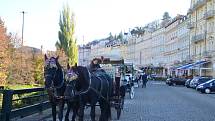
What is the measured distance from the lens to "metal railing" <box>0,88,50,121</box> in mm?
13766

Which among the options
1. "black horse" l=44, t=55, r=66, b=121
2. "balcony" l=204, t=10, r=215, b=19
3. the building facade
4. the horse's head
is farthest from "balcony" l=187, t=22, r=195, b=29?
the horse's head

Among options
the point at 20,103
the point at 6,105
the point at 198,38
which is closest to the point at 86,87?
the point at 6,105

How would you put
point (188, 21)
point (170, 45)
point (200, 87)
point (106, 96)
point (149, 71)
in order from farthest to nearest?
1. point (149, 71)
2. point (170, 45)
3. point (188, 21)
4. point (200, 87)
5. point (106, 96)

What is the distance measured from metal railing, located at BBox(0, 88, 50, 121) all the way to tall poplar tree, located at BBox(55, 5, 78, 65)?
57.1 metres

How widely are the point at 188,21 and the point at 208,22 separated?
17.5m

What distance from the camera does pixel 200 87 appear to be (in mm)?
50562

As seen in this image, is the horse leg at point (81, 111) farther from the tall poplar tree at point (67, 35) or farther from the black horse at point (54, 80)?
the tall poplar tree at point (67, 35)

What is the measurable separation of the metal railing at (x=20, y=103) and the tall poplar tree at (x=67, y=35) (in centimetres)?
5714

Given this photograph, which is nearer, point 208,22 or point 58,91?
point 58,91

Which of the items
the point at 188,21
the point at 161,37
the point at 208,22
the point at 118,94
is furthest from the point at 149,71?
the point at 118,94

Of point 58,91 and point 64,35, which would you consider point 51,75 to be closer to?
point 58,91

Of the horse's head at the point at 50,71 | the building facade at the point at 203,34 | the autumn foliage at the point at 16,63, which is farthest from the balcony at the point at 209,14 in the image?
the horse's head at the point at 50,71

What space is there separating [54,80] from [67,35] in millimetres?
68282

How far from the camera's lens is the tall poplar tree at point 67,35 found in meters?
77.7
